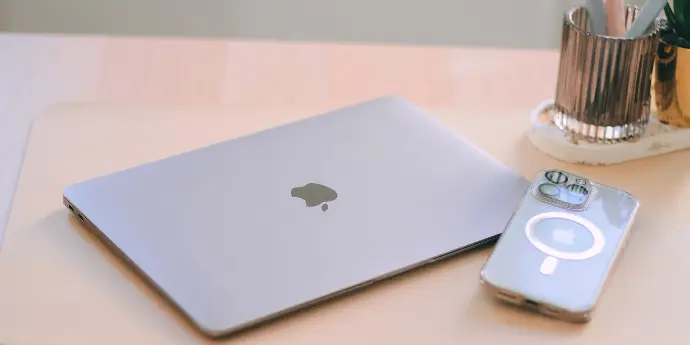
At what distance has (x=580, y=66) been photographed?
809 millimetres

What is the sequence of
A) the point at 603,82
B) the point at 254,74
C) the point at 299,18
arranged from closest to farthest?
the point at 603,82
the point at 254,74
the point at 299,18

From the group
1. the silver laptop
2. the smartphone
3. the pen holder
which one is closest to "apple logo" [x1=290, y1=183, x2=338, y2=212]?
the silver laptop

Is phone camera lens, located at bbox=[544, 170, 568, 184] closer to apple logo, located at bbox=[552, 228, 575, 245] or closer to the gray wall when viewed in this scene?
apple logo, located at bbox=[552, 228, 575, 245]

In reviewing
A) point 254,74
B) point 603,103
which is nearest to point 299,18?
point 254,74

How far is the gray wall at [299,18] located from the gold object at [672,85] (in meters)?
0.63

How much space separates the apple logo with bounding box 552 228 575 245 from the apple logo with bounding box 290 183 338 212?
0.17 metres

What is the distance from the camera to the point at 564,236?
681mm

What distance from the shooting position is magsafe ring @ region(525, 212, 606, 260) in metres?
0.66

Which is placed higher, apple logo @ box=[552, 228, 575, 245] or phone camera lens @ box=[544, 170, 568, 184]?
phone camera lens @ box=[544, 170, 568, 184]

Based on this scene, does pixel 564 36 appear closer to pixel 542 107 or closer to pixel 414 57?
pixel 542 107

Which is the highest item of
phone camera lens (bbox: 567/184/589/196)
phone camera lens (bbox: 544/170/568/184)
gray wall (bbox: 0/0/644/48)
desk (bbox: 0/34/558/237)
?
gray wall (bbox: 0/0/644/48)

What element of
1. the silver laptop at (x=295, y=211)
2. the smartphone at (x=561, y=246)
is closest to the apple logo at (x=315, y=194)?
the silver laptop at (x=295, y=211)

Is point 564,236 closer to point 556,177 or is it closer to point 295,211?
point 556,177

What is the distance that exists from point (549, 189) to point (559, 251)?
0.08 meters
